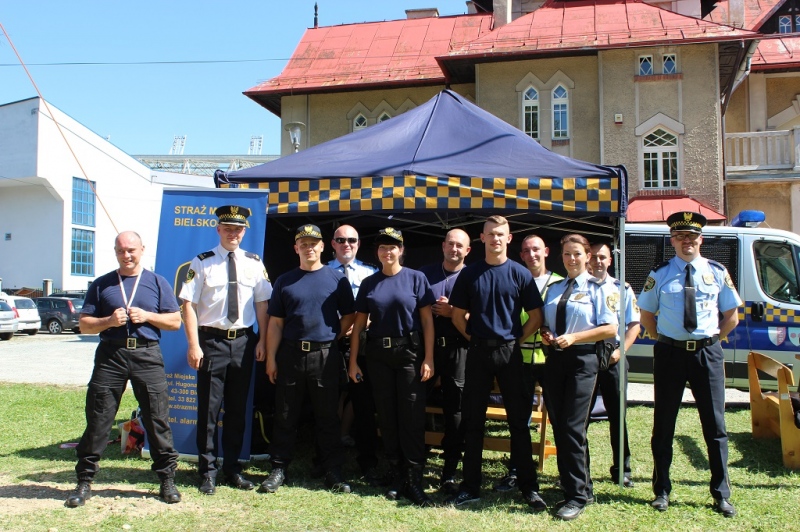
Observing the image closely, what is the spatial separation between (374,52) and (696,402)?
2154 cm

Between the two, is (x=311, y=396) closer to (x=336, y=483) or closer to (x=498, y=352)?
(x=336, y=483)

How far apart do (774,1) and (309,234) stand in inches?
1052

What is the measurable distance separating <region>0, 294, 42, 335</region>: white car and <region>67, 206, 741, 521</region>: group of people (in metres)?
20.7

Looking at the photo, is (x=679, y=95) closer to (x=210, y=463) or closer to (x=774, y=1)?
(x=774, y=1)

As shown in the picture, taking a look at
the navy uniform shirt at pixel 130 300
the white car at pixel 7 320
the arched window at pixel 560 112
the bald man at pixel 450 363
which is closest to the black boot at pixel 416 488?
the bald man at pixel 450 363

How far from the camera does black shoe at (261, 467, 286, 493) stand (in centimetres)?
481

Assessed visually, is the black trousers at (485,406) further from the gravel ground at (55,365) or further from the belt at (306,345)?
the gravel ground at (55,365)

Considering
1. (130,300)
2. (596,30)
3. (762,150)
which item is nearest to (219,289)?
(130,300)

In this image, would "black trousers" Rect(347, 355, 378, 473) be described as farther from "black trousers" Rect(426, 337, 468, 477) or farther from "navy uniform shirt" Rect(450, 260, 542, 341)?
"navy uniform shirt" Rect(450, 260, 542, 341)

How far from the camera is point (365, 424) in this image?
5.37 metres

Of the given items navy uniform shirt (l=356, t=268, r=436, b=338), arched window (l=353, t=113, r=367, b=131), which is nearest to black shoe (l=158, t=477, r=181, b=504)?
navy uniform shirt (l=356, t=268, r=436, b=338)

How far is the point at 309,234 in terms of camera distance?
4957 mm

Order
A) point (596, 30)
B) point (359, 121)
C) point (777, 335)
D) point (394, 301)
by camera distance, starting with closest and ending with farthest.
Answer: point (394, 301)
point (777, 335)
point (596, 30)
point (359, 121)

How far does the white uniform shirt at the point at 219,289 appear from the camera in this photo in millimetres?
4969
